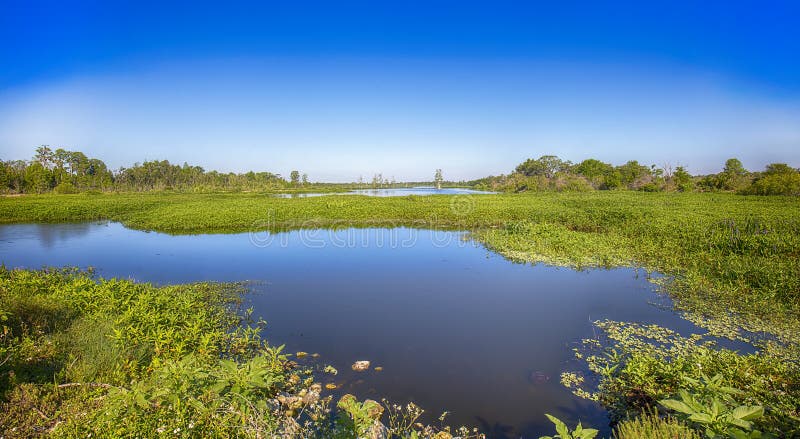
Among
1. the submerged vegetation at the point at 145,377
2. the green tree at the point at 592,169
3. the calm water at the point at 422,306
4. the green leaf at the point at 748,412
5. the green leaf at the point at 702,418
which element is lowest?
the calm water at the point at 422,306

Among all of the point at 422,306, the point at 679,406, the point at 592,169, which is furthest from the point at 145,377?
the point at 592,169

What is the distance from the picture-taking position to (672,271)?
9.64 m

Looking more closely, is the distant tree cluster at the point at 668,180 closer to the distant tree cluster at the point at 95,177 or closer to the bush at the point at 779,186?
the bush at the point at 779,186

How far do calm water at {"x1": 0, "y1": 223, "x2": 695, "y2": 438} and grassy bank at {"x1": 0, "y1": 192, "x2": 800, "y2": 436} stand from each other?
0.61m

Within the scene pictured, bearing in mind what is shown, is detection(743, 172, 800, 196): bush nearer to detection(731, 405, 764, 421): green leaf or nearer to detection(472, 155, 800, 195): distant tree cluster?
detection(472, 155, 800, 195): distant tree cluster

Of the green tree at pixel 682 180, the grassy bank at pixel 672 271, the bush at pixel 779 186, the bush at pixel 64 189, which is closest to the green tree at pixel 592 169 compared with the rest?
the green tree at pixel 682 180

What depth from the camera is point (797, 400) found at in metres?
3.54

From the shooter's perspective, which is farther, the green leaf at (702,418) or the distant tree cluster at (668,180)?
the distant tree cluster at (668,180)

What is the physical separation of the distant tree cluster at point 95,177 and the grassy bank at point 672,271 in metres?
37.0

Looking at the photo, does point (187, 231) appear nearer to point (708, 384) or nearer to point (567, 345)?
point (567, 345)

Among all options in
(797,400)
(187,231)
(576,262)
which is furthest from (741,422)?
(187,231)

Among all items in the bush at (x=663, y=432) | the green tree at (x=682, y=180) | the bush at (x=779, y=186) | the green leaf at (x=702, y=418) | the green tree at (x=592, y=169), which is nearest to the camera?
the green leaf at (x=702, y=418)

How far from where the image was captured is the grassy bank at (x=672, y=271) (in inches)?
162

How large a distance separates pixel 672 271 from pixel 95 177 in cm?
7934
